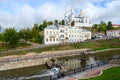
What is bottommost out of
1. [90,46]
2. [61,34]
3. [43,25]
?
[90,46]

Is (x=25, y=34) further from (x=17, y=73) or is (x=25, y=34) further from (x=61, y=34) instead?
(x=17, y=73)

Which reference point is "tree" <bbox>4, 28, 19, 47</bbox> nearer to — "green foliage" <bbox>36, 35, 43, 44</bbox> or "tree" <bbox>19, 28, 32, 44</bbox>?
"tree" <bbox>19, 28, 32, 44</bbox>

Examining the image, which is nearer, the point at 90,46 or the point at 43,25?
the point at 90,46

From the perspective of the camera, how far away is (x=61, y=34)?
98.1 m

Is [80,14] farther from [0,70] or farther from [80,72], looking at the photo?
[80,72]

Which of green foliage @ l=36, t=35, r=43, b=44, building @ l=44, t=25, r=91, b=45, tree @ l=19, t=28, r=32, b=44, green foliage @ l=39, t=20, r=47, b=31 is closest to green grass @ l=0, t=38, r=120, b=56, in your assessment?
building @ l=44, t=25, r=91, b=45

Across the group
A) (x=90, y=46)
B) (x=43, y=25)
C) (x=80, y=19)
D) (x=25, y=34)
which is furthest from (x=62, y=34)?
(x=80, y=19)

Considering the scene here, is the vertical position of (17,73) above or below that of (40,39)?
below

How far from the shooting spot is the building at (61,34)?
91688 millimetres

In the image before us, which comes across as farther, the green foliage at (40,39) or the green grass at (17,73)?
the green foliage at (40,39)

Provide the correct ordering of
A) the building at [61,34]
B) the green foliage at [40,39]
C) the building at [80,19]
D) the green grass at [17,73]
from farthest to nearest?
the building at [80,19] → the green foliage at [40,39] → the building at [61,34] → the green grass at [17,73]

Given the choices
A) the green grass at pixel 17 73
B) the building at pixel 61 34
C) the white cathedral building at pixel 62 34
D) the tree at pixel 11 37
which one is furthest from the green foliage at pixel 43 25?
the green grass at pixel 17 73

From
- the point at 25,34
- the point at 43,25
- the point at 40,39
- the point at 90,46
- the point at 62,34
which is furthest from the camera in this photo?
the point at 43,25

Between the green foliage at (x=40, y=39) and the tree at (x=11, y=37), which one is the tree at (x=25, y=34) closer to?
the tree at (x=11, y=37)
